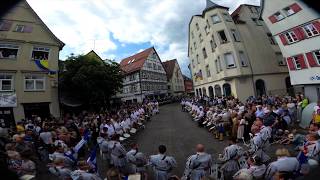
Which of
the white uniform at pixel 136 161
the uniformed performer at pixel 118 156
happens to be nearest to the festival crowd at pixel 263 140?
the white uniform at pixel 136 161

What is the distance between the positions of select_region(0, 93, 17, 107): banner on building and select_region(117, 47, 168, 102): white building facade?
48.4 m

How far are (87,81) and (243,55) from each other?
18025 mm

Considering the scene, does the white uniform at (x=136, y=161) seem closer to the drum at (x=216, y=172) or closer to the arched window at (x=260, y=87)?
the drum at (x=216, y=172)

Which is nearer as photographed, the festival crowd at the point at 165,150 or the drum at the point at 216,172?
the festival crowd at the point at 165,150

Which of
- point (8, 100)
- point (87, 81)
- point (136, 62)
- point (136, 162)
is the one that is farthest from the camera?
point (136, 62)

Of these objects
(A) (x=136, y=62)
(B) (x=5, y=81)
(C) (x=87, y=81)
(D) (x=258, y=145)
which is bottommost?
(D) (x=258, y=145)

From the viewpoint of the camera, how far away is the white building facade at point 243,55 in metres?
31.8

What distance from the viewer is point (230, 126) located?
1519 centimetres

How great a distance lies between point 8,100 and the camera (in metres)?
9.60

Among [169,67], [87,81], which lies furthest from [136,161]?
[169,67]

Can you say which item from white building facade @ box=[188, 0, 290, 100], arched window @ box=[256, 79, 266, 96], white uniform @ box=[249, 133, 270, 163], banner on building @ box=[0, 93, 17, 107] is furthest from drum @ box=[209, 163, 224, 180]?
arched window @ box=[256, 79, 266, 96]

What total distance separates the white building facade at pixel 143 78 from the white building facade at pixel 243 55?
26.0 m

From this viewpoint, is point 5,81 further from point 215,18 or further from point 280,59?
point 280,59

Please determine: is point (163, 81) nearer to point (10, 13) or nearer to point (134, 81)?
point (134, 81)
